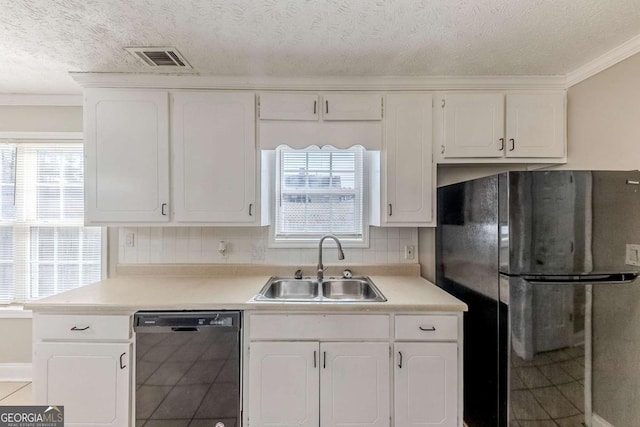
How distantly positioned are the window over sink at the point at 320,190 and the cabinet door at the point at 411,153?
40 cm

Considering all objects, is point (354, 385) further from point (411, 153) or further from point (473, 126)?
point (473, 126)

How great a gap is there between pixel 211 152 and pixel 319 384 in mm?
1616

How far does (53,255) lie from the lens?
2436 mm

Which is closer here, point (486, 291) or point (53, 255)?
point (486, 291)

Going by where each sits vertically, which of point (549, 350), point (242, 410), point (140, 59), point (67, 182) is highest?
point (140, 59)

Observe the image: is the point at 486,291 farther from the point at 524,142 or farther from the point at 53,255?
the point at 53,255

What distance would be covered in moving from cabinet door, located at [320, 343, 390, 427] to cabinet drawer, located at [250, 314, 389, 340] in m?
0.06

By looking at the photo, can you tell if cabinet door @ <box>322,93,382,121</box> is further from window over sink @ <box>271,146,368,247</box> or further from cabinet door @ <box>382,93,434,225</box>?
window over sink @ <box>271,146,368,247</box>

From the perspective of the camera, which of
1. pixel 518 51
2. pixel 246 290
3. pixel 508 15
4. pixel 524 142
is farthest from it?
pixel 524 142

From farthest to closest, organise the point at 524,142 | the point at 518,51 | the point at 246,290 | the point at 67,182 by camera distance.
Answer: the point at 67,182 < the point at 524,142 < the point at 246,290 < the point at 518,51

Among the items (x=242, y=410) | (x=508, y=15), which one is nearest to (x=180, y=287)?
(x=242, y=410)

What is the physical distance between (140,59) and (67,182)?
137 cm

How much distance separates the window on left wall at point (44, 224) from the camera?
7.93ft

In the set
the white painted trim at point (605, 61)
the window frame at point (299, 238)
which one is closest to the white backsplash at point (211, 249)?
the window frame at point (299, 238)
